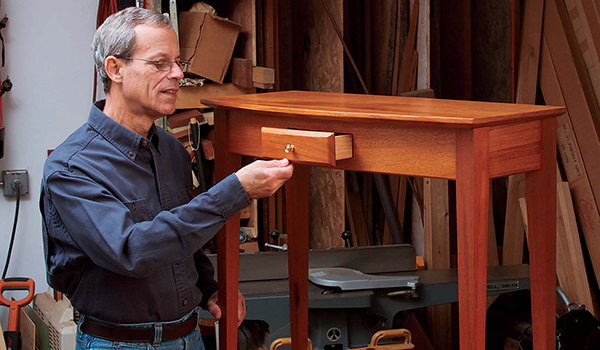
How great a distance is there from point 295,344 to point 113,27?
1371mm

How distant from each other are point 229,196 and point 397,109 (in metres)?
0.50

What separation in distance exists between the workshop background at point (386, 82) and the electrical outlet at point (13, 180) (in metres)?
0.04

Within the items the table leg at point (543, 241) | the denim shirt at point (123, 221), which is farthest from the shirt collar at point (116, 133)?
the table leg at point (543, 241)

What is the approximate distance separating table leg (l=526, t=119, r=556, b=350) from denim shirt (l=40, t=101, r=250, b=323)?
0.77 meters

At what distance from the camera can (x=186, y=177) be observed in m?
1.97

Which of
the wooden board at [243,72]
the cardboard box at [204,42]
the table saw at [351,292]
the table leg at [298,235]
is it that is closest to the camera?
the table leg at [298,235]

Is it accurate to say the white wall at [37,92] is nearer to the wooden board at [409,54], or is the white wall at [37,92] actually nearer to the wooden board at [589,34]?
the wooden board at [409,54]

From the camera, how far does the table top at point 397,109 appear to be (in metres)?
1.46

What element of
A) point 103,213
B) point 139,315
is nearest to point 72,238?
point 103,213

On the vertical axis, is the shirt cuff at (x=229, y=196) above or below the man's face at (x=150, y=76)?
below

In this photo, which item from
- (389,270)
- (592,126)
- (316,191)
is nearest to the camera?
(389,270)

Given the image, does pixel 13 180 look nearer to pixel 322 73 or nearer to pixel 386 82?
pixel 322 73

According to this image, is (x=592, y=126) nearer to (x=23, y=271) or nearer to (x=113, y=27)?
(x=113, y=27)

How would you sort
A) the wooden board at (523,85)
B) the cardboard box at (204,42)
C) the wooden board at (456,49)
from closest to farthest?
the cardboard box at (204,42) < the wooden board at (523,85) < the wooden board at (456,49)
